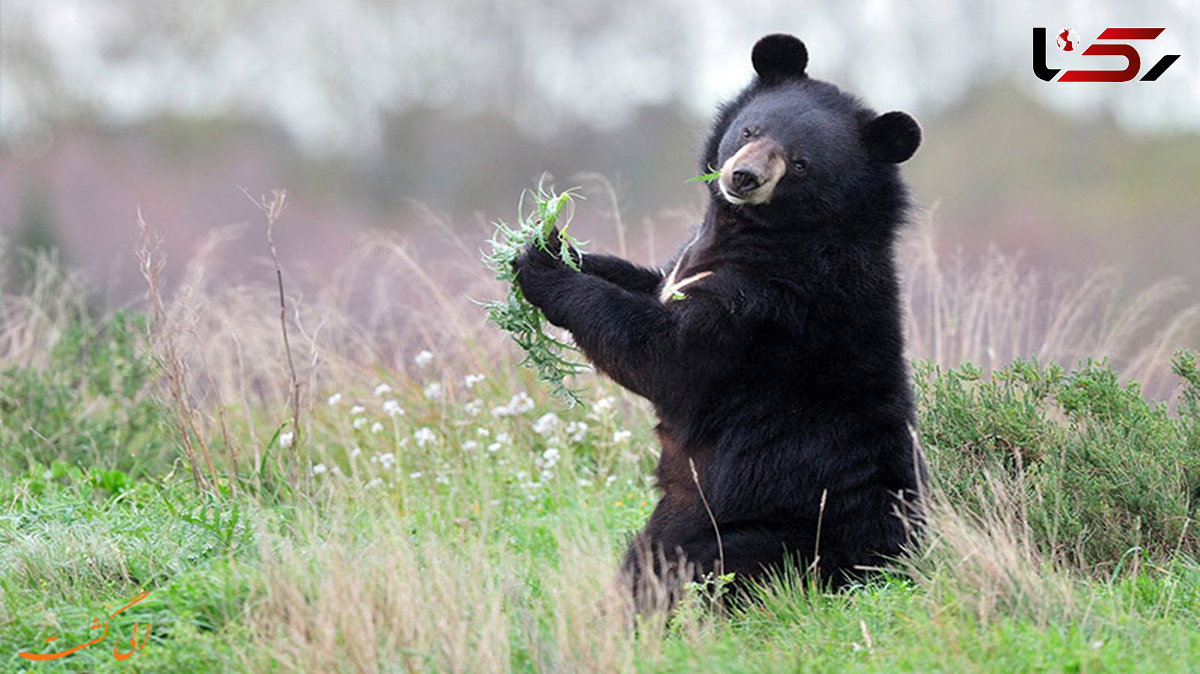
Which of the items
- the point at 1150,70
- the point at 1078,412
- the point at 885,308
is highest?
the point at 1150,70

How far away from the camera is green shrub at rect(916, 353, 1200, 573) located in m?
5.43

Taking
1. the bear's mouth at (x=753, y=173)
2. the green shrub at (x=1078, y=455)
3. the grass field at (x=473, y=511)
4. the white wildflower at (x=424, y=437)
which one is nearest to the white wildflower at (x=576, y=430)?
the grass field at (x=473, y=511)

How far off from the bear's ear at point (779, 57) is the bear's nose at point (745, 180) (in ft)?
2.54

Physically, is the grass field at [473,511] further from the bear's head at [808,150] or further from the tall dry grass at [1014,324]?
the bear's head at [808,150]

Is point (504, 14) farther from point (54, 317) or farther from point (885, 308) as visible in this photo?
point (885, 308)

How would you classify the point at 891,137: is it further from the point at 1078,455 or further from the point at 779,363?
the point at 1078,455

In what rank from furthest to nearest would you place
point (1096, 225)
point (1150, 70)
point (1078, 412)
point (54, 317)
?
point (1096, 225) < point (1150, 70) < point (54, 317) < point (1078, 412)

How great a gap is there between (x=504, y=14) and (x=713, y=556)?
1894 centimetres

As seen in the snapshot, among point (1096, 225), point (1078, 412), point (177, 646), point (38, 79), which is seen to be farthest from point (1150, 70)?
point (38, 79)

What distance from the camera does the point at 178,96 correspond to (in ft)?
67.6

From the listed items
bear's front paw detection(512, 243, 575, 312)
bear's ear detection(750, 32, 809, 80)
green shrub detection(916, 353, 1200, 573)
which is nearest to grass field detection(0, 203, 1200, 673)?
green shrub detection(916, 353, 1200, 573)

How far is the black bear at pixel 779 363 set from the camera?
5.01m

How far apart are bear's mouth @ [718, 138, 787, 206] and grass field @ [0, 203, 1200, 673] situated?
49.4 inches

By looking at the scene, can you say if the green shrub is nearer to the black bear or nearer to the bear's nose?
the black bear
